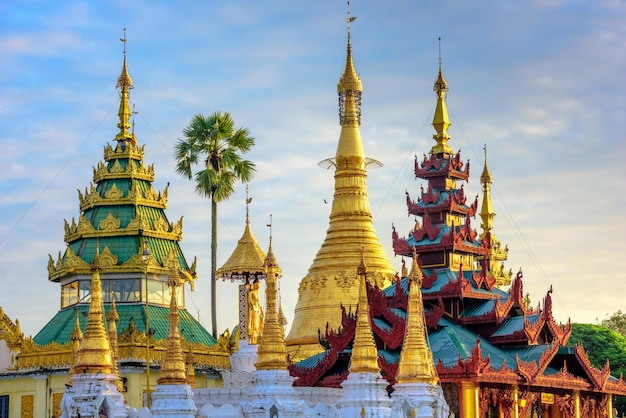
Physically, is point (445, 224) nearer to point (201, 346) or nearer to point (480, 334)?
point (480, 334)

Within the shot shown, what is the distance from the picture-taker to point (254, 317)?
144 ft

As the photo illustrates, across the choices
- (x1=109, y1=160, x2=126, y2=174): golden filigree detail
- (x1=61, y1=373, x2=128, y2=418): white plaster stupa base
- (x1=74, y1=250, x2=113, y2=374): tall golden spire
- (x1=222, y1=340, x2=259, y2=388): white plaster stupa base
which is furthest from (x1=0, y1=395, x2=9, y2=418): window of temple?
(x1=61, y1=373, x2=128, y2=418): white plaster stupa base

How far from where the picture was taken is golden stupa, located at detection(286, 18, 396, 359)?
62.9 metres

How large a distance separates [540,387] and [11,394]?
20.6 meters

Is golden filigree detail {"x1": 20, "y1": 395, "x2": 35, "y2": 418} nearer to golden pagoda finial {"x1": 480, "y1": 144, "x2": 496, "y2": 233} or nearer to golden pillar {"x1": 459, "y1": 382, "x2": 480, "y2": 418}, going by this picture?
golden pillar {"x1": 459, "y1": 382, "x2": 480, "y2": 418}

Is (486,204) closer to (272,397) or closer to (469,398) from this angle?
(469,398)

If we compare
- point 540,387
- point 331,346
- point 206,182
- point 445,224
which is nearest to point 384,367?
point 331,346

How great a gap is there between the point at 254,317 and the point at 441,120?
1909cm

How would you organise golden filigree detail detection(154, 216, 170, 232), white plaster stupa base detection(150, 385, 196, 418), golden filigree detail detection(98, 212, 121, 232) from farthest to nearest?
golden filigree detail detection(154, 216, 170, 232), golden filigree detail detection(98, 212, 121, 232), white plaster stupa base detection(150, 385, 196, 418)

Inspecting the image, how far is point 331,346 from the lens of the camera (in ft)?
163

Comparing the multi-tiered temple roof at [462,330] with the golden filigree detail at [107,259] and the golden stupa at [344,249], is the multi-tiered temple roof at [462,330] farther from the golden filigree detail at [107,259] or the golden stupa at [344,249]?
the golden filigree detail at [107,259]

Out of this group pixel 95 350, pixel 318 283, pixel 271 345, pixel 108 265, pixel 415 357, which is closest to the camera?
pixel 95 350

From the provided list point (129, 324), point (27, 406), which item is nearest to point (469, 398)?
point (129, 324)

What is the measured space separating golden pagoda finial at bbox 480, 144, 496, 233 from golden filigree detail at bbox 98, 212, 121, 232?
2799cm
